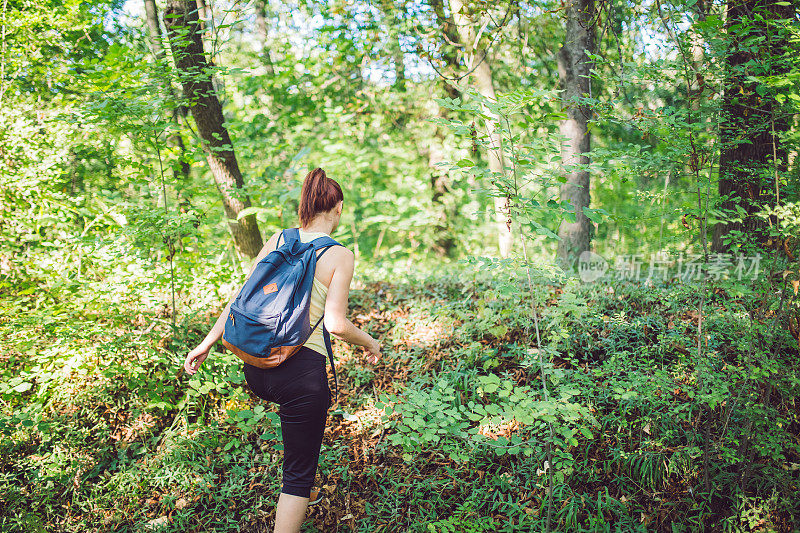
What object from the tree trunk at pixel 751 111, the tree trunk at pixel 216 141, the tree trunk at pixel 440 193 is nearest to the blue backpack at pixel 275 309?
the tree trunk at pixel 751 111

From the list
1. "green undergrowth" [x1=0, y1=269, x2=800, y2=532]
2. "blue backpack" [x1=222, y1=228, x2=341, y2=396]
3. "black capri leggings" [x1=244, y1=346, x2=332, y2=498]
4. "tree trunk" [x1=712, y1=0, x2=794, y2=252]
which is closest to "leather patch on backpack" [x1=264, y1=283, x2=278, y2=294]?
"blue backpack" [x1=222, y1=228, x2=341, y2=396]

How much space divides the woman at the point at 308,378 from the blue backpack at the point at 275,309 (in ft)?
0.27

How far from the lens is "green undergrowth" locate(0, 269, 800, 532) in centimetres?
259

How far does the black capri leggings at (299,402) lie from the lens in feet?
7.57

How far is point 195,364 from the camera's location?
2.65 m

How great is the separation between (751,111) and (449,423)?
9.74 ft

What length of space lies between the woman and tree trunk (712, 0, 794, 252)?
2.37 metres

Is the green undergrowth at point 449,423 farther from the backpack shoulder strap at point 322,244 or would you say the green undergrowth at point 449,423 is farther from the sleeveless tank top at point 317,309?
the backpack shoulder strap at point 322,244

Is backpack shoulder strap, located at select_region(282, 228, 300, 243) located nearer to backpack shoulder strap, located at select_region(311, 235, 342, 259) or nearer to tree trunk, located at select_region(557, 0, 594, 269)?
backpack shoulder strap, located at select_region(311, 235, 342, 259)

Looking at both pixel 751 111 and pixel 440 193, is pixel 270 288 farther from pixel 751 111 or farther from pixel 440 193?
pixel 440 193

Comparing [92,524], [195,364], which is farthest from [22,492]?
[195,364]

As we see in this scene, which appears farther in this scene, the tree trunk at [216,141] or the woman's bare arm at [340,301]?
the tree trunk at [216,141]

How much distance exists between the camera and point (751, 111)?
10.2 feet

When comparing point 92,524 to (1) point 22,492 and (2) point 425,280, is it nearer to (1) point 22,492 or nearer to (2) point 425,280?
(1) point 22,492
